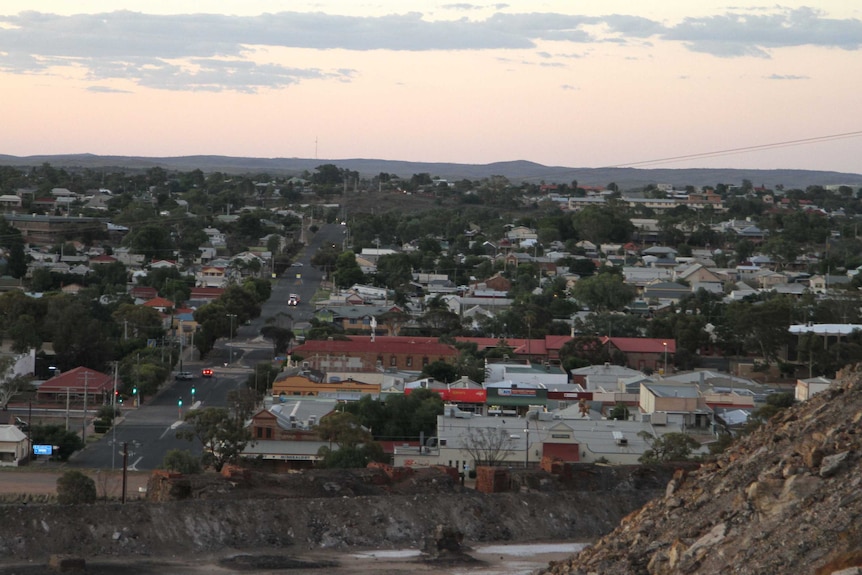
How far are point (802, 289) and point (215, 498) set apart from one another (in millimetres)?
38693

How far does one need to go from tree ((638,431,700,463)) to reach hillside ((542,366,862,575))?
10.7 metres

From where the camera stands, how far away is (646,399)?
2691cm

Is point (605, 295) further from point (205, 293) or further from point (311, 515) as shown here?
point (311, 515)

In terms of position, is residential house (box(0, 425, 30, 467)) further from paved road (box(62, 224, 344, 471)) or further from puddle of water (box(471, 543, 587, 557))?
puddle of water (box(471, 543, 587, 557))

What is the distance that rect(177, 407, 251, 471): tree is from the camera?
66.3 ft

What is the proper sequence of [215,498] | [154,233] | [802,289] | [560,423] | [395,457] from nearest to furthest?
[215,498], [395,457], [560,423], [802,289], [154,233]

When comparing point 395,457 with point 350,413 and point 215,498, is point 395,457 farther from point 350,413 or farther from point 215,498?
point 215,498

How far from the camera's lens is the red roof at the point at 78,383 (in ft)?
93.6

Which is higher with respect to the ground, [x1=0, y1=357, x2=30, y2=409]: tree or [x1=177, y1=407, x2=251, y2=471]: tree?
[x1=177, y1=407, x2=251, y2=471]: tree

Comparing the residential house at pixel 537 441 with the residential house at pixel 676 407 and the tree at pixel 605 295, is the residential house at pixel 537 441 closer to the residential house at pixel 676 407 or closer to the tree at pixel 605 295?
the residential house at pixel 676 407

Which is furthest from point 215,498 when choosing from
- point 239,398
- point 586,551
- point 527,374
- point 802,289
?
point 802,289

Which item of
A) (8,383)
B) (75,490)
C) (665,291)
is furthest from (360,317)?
(75,490)

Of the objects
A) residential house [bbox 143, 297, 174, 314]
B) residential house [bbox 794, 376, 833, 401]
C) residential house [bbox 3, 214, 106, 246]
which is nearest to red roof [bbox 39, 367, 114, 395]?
residential house [bbox 143, 297, 174, 314]

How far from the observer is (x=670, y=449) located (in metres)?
20.5
